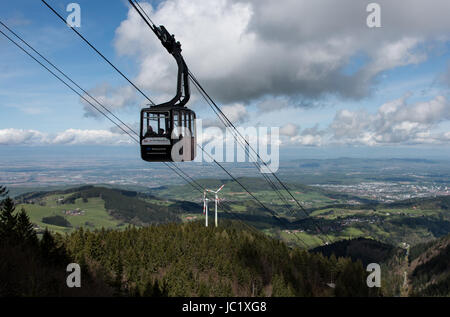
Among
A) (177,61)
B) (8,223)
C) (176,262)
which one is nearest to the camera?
(177,61)

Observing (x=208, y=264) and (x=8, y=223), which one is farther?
(x=208, y=264)

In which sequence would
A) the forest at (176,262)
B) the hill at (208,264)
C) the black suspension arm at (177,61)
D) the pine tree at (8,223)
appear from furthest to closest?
1. the hill at (208,264)
2. the pine tree at (8,223)
3. the forest at (176,262)
4. the black suspension arm at (177,61)

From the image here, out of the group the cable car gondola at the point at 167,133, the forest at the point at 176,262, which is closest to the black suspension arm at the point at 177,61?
the cable car gondola at the point at 167,133

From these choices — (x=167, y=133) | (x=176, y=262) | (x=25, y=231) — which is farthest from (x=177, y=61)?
(x=176, y=262)

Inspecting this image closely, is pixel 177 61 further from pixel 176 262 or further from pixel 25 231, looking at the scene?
pixel 176 262

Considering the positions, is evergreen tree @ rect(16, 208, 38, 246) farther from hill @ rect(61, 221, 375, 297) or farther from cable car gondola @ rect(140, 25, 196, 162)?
cable car gondola @ rect(140, 25, 196, 162)

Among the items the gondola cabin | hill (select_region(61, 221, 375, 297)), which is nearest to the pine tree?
hill (select_region(61, 221, 375, 297))

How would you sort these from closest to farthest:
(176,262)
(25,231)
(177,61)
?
(177,61)
(25,231)
(176,262)

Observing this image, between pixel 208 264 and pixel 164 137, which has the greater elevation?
pixel 164 137

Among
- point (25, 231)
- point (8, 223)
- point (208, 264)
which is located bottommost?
point (208, 264)

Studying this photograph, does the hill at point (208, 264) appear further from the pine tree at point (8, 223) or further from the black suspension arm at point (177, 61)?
the black suspension arm at point (177, 61)

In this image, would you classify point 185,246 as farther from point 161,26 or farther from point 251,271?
point 161,26

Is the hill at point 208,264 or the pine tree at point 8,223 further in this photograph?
the hill at point 208,264
